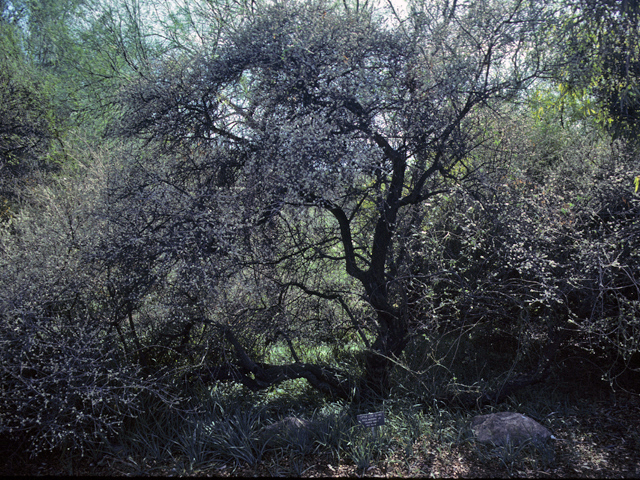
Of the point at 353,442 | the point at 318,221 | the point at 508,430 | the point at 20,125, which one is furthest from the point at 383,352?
the point at 20,125

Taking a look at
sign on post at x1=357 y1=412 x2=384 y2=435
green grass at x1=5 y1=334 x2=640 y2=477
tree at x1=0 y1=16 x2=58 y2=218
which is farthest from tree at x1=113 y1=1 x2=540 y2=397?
tree at x1=0 y1=16 x2=58 y2=218

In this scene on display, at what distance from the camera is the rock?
389 centimetres

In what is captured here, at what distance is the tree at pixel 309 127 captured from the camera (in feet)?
13.1

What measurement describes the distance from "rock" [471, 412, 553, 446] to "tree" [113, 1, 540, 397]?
0.95 metres

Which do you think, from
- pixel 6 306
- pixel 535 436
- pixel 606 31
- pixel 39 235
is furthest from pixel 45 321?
pixel 606 31

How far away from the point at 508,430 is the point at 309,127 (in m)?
2.80

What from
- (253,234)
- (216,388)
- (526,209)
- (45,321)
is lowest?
(216,388)

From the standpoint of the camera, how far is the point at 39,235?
610 centimetres

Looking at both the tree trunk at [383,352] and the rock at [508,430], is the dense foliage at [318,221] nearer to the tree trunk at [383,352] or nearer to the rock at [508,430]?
the tree trunk at [383,352]

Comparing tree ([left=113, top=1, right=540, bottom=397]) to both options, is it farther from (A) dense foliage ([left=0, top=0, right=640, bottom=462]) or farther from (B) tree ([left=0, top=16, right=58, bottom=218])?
(B) tree ([left=0, top=16, right=58, bottom=218])

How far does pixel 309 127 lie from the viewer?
386 centimetres

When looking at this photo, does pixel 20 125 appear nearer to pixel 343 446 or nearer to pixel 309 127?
pixel 309 127

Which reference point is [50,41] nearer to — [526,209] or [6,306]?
[6,306]

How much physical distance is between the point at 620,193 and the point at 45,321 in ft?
17.2
